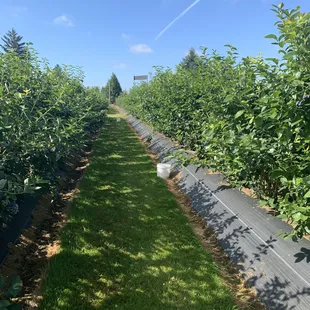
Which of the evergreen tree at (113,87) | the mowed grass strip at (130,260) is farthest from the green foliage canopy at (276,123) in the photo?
the evergreen tree at (113,87)

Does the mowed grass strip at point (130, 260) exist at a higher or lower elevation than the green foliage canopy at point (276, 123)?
lower

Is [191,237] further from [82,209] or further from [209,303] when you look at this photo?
[82,209]

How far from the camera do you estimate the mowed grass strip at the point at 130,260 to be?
97.9 inches

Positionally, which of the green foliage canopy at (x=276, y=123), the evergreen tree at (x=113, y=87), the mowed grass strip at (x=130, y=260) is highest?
the evergreen tree at (x=113, y=87)

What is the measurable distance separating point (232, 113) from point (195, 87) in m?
3.03

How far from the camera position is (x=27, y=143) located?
106 inches

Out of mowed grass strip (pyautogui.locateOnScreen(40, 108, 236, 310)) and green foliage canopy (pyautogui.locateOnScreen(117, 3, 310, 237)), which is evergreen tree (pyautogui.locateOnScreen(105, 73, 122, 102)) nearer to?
mowed grass strip (pyautogui.locateOnScreen(40, 108, 236, 310))

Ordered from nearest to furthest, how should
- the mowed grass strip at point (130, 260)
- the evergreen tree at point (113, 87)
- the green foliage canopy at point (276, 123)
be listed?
the green foliage canopy at point (276, 123) < the mowed grass strip at point (130, 260) < the evergreen tree at point (113, 87)

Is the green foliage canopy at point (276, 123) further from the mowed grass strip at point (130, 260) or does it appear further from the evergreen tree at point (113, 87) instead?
the evergreen tree at point (113, 87)

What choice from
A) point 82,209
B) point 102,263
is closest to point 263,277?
point 102,263

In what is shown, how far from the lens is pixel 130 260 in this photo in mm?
3094

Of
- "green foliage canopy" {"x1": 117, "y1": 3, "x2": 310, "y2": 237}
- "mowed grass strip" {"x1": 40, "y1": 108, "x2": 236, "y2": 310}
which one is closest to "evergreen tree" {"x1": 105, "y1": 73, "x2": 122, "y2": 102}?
"mowed grass strip" {"x1": 40, "y1": 108, "x2": 236, "y2": 310}

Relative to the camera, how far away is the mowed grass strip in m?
2.49

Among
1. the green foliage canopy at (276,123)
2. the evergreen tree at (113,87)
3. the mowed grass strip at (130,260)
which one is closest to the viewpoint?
the green foliage canopy at (276,123)
